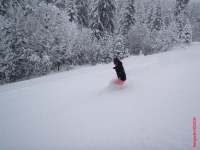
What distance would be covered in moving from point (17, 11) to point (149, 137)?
2194 centimetres

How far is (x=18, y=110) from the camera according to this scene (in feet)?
24.2

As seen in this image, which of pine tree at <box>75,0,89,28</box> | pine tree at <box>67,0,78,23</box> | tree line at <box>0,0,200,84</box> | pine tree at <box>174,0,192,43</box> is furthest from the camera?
pine tree at <box>75,0,89,28</box>

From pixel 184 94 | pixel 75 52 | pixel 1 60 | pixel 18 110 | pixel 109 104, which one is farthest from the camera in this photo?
pixel 75 52

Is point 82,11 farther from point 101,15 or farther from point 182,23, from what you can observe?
point 182,23

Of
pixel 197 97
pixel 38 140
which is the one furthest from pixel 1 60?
pixel 197 97

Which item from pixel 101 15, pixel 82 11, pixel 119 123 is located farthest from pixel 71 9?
pixel 119 123

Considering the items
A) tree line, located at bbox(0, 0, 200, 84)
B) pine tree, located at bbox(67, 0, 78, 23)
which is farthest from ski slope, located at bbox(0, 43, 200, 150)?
pine tree, located at bbox(67, 0, 78, 23)

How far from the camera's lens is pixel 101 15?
2427 cm

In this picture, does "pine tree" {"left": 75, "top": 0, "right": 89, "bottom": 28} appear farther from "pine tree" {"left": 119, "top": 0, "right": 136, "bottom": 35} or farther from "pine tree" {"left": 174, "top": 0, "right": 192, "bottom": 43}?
"pine tree" {"left": 174, "top": 0, "right": 192, "bottom": 43}

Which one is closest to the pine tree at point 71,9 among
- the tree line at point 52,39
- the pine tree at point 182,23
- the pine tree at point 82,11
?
the tree line at point 52,39

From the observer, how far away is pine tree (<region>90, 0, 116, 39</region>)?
2372 cm

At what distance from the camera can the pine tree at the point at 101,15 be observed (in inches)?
934

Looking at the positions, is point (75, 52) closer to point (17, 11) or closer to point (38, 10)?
point (38, 10)

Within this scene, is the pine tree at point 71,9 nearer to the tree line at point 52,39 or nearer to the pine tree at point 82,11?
the tree line at point 52,39
